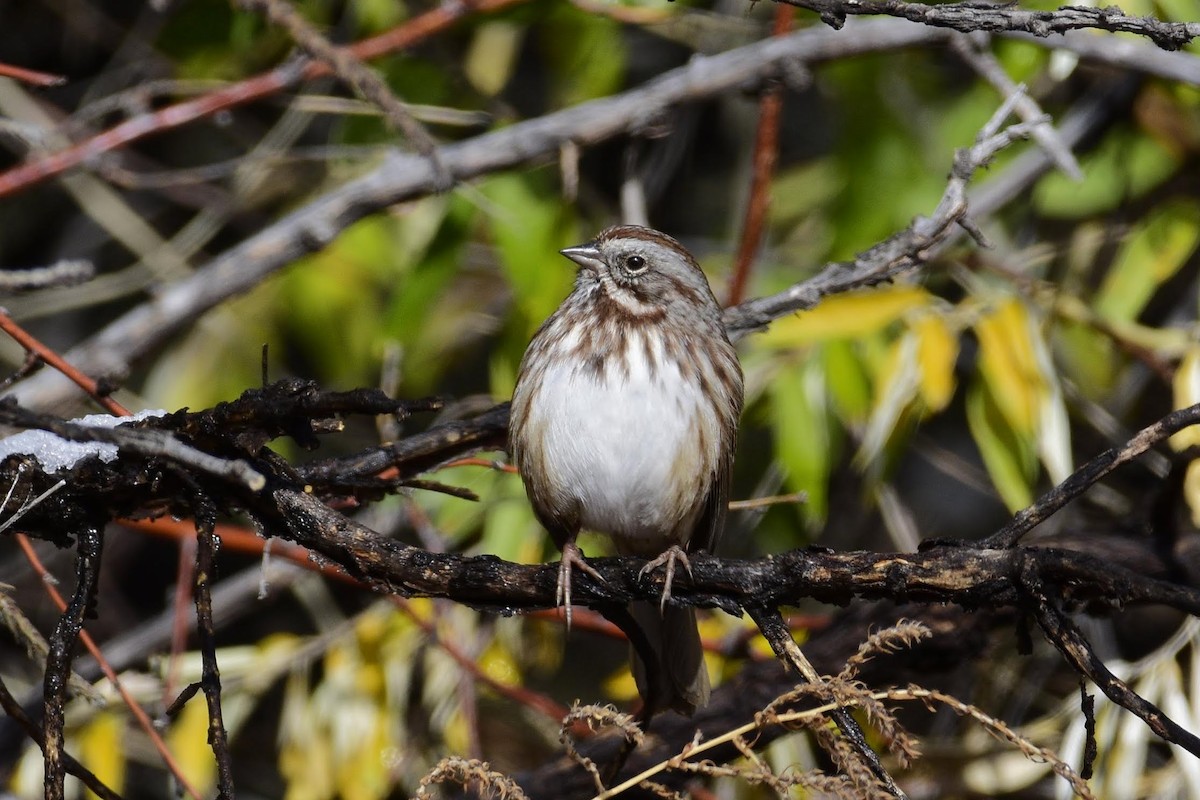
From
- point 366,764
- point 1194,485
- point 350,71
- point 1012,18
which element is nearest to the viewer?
point 1012,18

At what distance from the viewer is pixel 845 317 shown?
3621 millimetres

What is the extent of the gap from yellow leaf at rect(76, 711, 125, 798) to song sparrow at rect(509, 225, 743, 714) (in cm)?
149

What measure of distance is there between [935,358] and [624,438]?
37.0 inches

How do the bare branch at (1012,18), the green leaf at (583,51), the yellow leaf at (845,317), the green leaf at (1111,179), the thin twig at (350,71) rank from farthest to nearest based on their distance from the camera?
the green leaf at (1111,179)
the green leaf at (583,51)
the yellow leaf at (845,317)
the thin twig at (350,71)
the bare branch at (1012,18)

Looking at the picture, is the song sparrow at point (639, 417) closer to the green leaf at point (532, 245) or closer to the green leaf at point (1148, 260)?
the green leaf at point (532, 245)

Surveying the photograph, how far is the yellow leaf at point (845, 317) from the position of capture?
11.8ft

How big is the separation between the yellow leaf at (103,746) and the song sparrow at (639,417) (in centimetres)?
149

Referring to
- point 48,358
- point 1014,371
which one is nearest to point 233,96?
point 48,358

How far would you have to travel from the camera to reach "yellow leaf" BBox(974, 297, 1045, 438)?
3502 millimetres

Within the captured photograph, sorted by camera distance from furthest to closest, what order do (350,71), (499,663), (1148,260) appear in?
(1148,260) < (499,663) < (350,71)

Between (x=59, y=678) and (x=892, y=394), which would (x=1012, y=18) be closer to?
(x=59, y=678)

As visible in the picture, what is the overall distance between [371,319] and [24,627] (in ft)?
9.77

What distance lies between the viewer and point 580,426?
3.02m

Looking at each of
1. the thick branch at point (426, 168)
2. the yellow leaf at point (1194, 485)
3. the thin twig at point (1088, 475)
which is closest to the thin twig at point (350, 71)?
the thick branch at point (426, 168)
